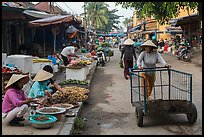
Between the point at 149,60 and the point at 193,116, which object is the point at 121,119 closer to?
the point at 193,116

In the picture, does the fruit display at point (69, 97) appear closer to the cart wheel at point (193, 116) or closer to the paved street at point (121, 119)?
the paved street at point (121, 119)

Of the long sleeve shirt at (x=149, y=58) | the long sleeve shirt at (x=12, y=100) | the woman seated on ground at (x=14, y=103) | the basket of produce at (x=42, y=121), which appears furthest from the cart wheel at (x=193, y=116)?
the long sleeve shirt at (x=12, y=100)

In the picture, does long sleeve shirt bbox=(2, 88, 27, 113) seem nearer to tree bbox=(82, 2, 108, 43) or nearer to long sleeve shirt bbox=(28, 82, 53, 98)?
long sleeve shirt bbox=(28, 82, 53, 98)

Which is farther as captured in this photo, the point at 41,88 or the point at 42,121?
the point at 41,88

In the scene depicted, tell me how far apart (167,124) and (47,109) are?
245 centimetres

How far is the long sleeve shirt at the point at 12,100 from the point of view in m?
5.66

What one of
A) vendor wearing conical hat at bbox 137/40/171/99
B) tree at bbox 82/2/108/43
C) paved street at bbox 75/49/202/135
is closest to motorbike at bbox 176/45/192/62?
paved street at bbox 75/49/202/135

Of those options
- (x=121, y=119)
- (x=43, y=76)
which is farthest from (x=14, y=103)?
(x=121, y=119)

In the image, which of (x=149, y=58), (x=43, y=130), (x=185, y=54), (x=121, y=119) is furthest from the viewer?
(x=185, y=54)

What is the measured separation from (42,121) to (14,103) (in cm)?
60

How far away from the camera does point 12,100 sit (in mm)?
5672

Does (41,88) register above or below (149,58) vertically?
below

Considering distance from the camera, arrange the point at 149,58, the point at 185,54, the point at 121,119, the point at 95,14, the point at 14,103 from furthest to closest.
Result: 1. the point at 95,14
2. the point at 185,54
3. the point at 149,58
4. the point at 121,119
5. the point at 14,103

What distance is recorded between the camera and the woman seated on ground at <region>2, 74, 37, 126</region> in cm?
568
